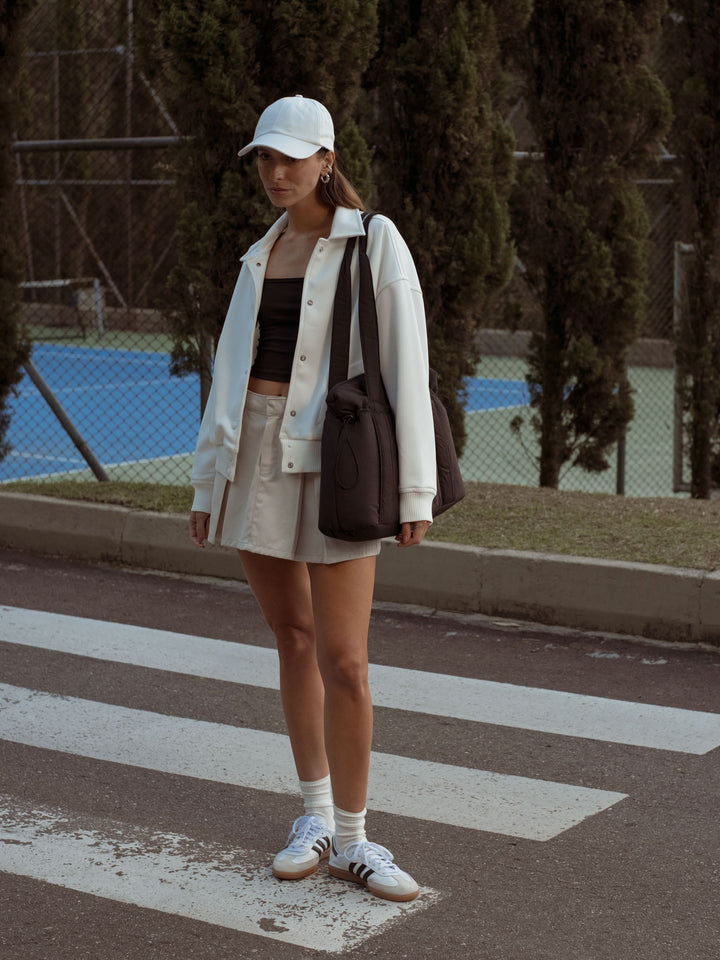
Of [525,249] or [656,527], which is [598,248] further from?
[656,527]

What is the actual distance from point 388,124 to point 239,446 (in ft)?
21.5

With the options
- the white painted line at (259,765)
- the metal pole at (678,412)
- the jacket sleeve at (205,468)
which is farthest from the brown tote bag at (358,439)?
the metal pole at (678,412)

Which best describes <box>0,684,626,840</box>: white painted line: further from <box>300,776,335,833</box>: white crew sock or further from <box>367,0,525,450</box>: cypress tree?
<box>367,0,525,450</box>: cypress tree

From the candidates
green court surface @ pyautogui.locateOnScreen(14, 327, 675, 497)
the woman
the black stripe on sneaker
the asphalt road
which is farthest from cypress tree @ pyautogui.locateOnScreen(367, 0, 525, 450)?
the black stripe on sneaker

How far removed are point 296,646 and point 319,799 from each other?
19.0 inches

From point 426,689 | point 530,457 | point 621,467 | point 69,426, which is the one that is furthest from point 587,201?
point 426,689

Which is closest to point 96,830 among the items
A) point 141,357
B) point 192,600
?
point 192,600

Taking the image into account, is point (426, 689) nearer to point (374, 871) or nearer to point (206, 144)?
point (374, 871)

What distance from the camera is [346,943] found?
3.68m

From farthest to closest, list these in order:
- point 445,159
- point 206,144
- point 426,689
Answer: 1. point 445,159
2. point 206,144
3. point 426,689

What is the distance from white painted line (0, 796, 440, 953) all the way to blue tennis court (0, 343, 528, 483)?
7.37 meters

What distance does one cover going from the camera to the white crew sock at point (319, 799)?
13.9 ft

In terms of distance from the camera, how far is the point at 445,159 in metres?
9.94

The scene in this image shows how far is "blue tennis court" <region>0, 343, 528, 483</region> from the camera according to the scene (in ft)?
49.2
